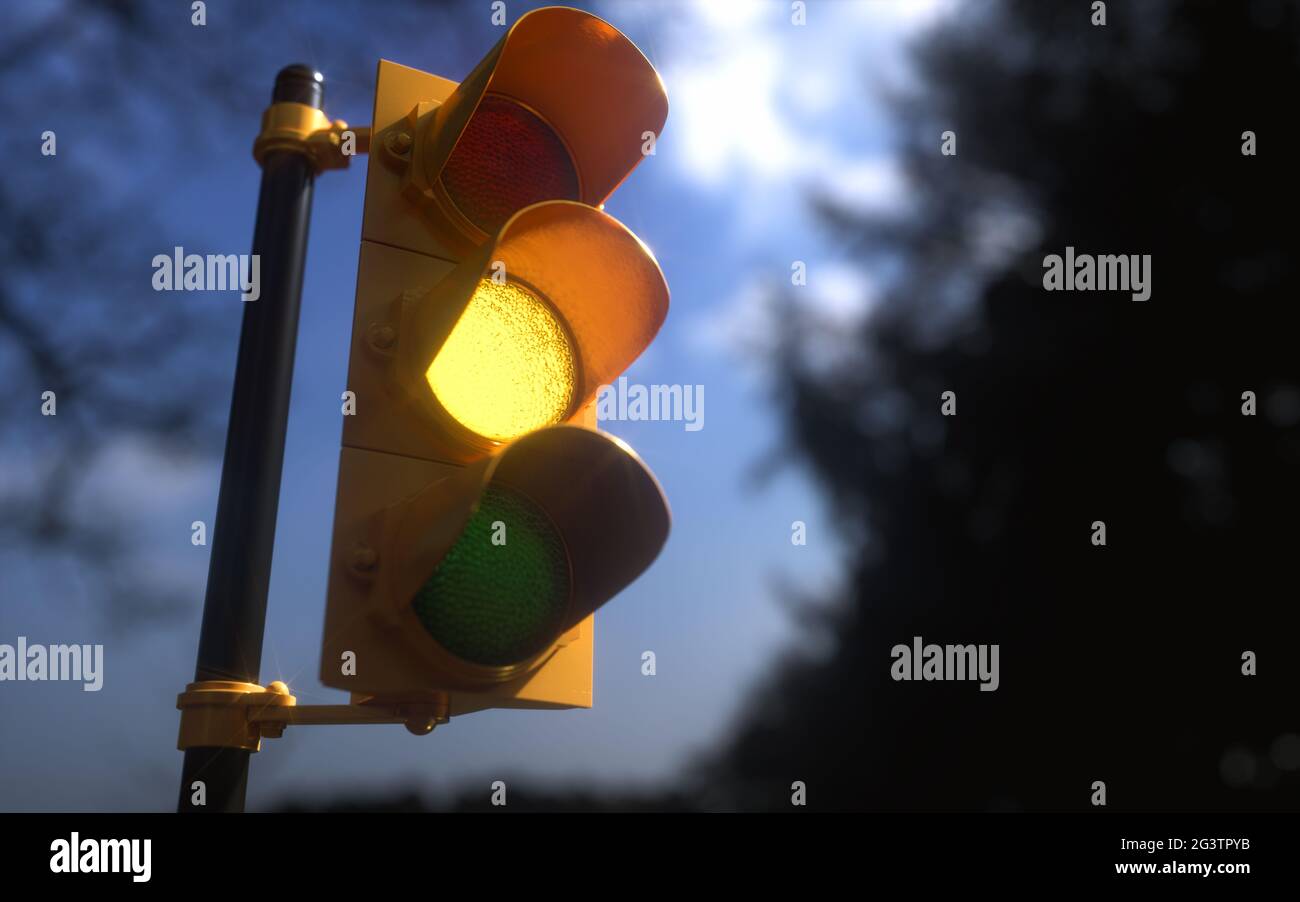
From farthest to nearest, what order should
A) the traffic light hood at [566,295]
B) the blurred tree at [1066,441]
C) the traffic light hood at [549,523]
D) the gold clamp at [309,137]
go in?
the blurred tree at [1066,441] → the gold clamp at [309,137] → the traffic light hood at [566,295] → the traffic light hood at [549,523]

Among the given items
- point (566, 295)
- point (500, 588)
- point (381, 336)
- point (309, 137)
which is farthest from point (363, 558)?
point (309, 137)

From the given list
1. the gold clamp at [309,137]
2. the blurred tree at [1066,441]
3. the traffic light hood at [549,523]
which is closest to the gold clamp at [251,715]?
the traffic light hood at [549,523]

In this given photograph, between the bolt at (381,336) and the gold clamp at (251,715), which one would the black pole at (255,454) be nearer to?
the gold clamp at (251,715)

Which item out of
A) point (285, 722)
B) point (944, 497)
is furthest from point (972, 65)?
point (285, 722)

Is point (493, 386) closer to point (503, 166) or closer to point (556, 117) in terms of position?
point (503, 166)

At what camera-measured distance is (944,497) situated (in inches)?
218

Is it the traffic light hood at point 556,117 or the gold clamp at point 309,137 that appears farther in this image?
the gold clamp at point 309,137

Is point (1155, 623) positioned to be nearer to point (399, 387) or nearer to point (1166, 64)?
point (1166, 64)

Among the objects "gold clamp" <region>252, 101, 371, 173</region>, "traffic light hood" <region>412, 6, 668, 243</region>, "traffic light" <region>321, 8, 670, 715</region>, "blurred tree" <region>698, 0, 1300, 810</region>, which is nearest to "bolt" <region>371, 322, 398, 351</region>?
"traffic light" <region>321, 8, 670, 715</region>

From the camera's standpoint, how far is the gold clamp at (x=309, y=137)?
1.84 m

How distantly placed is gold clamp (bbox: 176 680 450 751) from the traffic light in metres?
0.06

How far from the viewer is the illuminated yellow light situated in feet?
5.12
